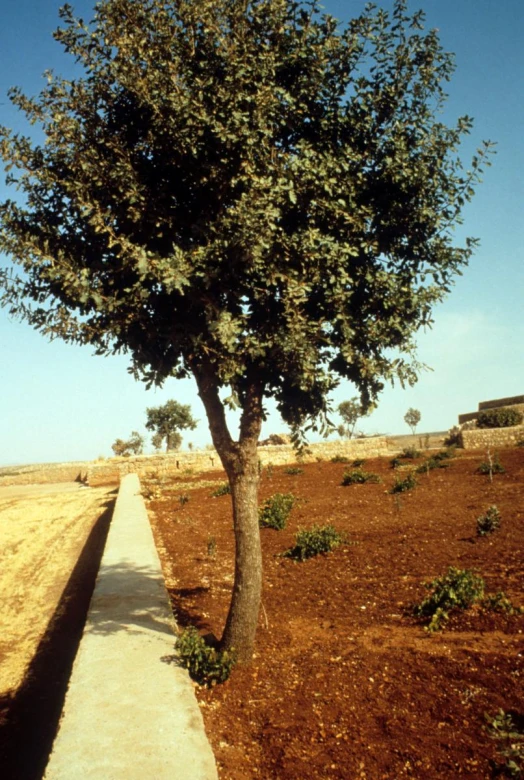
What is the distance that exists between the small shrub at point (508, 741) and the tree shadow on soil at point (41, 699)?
4054 mm

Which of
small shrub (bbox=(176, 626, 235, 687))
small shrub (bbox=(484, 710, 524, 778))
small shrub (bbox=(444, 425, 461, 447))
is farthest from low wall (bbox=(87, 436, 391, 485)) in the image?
small shrub (bbox=(484, 710, 524, 778))

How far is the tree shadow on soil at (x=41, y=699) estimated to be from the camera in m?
5.00

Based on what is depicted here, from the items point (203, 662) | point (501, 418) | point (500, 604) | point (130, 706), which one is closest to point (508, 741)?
point (500, 604)

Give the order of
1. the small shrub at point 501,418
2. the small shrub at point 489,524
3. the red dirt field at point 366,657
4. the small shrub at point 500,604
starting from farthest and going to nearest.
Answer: the small shrub at point 501,418
the small shrub at point 489,524
the small shrub at point 500,604
the red dirt field at point 366,657

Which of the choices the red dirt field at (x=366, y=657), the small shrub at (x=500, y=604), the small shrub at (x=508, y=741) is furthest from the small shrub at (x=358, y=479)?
the small shrub at (x=508, y=741)

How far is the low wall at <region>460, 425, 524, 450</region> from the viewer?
96.2 ft

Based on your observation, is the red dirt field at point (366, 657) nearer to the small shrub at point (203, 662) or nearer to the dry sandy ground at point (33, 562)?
the small shrub at point (203, 662)

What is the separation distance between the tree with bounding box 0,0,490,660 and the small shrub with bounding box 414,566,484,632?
242 cm

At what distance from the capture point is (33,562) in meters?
12.8

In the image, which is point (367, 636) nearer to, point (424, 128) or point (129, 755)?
point (129, 755)

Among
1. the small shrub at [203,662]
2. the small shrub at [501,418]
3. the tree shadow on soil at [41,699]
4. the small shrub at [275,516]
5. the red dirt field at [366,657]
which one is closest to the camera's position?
the red dirt field at [366,657]

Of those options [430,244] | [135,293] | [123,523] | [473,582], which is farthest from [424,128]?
[123,523]

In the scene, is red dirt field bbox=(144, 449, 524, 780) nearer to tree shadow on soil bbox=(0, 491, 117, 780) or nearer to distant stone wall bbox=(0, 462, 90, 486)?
tree shadow on soil bbox=(0, 491, 117, 780)

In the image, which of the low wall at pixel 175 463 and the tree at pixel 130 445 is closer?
the low wall at pixel 175 463
